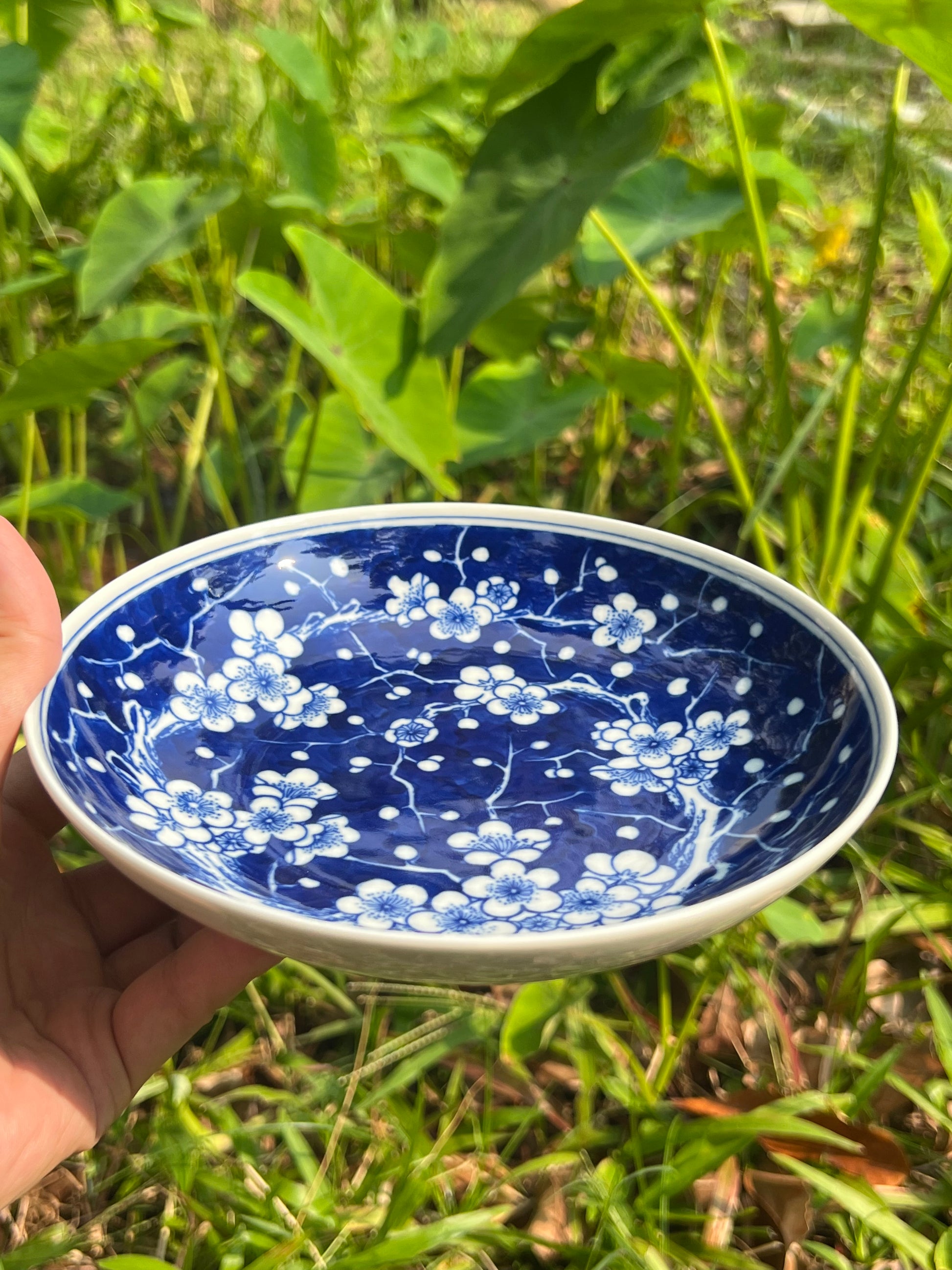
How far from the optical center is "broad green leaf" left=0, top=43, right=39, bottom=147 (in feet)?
3.14

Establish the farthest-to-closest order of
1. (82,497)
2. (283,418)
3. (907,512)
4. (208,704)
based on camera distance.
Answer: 1. (283,418)
2. (82,497)
3. (907,512)
4. (208,704)

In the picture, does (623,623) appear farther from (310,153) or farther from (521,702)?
(310,153)

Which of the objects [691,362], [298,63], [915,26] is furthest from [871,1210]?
[298,63]

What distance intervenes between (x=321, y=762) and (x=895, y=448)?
101 cm

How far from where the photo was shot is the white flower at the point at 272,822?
0.74 m

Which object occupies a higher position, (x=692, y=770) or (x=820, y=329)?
(x=820, y=329)

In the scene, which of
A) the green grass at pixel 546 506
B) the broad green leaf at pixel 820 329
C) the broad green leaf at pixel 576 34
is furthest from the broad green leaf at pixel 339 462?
the broad green leaf at pixel 820 329

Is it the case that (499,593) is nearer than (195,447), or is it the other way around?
(499,593)

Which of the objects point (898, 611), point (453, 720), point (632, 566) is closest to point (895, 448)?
point (898, 611)

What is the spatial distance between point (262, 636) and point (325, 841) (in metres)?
0.20

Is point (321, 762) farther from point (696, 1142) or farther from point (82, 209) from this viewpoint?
point (82, 209)

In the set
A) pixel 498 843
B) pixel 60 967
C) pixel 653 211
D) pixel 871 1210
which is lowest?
pixel 871 1210

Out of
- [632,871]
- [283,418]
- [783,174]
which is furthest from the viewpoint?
[283,418]

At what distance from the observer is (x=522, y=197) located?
971mm
